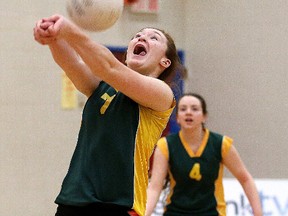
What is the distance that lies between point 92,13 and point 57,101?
13.7ft

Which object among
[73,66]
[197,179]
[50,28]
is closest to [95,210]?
[73,66]

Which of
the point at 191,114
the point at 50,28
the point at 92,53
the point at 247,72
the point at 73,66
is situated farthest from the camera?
the point at 247,72

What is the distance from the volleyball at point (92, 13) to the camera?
2.28m

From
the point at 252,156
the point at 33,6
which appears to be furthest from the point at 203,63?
the point at 33,6

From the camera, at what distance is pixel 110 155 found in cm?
224

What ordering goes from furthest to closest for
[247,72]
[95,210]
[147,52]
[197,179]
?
[247,72] → [197,179] → [147,52] → [95,210]

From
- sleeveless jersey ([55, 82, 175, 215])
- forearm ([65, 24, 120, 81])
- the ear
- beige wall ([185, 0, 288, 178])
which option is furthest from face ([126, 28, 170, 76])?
beige wall ([185, 0, 288, 178])

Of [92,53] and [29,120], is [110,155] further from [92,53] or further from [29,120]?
[29,120]

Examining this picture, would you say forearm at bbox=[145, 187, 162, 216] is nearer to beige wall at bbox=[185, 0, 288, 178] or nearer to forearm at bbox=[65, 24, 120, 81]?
beige wall at bbox=[185, 0, 288, 178]

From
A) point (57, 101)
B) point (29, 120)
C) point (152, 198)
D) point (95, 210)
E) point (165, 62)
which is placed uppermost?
point (57, 101)

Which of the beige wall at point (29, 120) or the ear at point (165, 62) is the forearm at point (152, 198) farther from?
the beige wall at point (29, 120)

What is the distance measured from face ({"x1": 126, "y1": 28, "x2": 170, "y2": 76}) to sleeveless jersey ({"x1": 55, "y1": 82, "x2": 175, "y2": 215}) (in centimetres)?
16

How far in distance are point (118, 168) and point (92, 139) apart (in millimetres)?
136

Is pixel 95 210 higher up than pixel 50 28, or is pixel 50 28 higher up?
pixel 50 28
